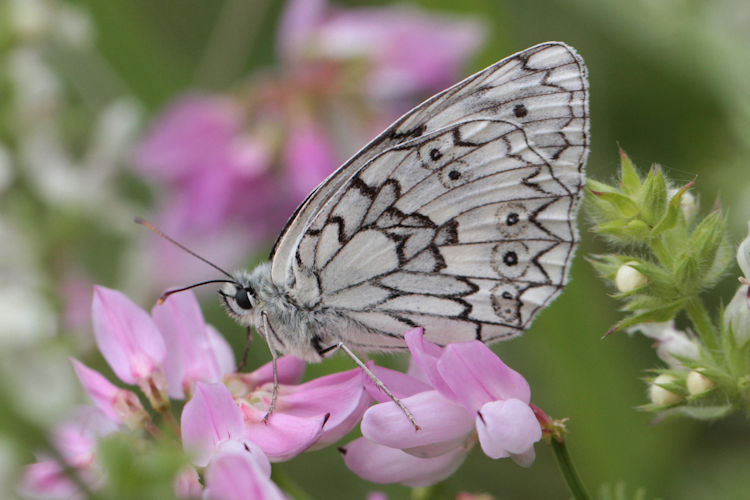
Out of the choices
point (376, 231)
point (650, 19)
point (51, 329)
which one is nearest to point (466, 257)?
point (376, 231)

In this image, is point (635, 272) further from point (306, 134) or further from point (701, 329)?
point (306, 134)

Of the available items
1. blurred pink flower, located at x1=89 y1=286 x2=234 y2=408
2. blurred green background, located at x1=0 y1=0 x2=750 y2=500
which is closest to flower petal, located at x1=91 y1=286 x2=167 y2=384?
blurred pink flower, located at x1=89 y1=286 x2=234 y2=408

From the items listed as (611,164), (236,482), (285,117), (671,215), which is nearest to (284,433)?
(236,482)

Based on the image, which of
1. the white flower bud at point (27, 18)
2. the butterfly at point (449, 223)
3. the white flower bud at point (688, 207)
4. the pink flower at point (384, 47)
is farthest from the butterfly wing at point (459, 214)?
the pink flower at point (384, 47)

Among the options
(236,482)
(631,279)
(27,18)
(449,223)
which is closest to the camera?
(236,482)

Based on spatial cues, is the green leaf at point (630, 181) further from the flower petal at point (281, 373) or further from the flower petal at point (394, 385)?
the flower petal at point (281, 373)

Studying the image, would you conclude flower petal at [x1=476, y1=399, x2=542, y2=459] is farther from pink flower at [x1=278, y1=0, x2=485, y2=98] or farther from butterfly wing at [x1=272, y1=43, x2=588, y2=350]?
pink flower at [x1=278, y1=0, x2=485, y2=98]

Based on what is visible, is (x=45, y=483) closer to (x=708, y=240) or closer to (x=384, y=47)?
(x=708, y=240)
